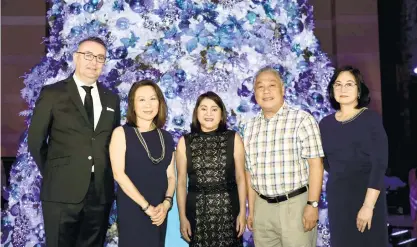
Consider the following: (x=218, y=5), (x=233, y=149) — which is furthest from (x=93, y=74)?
(x=218, y=5)

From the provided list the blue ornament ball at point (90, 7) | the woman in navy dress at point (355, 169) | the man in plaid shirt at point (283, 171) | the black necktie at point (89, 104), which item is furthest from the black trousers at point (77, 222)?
the blue ornament ball at point (90, 7)

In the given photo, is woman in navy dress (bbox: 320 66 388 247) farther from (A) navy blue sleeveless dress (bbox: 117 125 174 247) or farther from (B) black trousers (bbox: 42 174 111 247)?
(B) black trousers (bbox: 42 174 111 247)

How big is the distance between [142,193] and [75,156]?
42 centimetres

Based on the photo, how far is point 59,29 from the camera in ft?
11.8

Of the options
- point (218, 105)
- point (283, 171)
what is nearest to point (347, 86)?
point (283, 171)

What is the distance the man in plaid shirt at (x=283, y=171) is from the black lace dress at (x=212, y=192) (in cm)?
14

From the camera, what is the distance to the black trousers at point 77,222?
2.53 metres

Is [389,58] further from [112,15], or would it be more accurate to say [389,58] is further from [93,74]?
[93,74]

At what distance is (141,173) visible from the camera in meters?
2.60

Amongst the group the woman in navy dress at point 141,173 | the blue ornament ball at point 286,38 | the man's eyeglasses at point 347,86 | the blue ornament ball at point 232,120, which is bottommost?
the woman in navy dress at point 141,173

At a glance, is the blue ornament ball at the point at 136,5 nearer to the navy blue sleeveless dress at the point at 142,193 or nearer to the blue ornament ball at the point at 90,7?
the blue ornament ball at the point at 90,7

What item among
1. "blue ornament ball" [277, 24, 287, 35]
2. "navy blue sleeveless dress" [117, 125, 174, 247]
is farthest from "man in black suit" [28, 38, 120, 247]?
"blue ornament ball" [277, 24, 287, 35]

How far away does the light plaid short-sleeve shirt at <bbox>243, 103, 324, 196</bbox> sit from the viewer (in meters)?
2.60

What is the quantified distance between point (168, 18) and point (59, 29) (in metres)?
0.86
